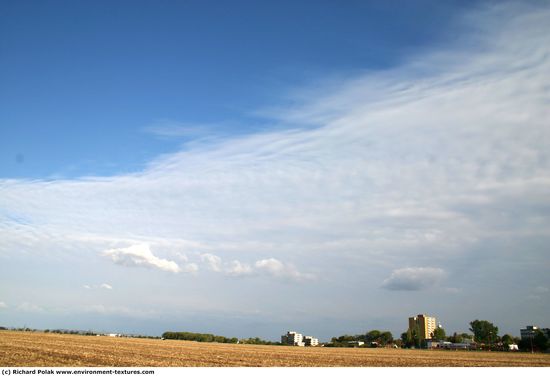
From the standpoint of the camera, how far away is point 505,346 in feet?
569

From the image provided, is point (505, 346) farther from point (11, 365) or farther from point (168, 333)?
point (11, 365)

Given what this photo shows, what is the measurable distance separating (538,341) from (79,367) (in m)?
152

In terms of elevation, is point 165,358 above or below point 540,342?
above

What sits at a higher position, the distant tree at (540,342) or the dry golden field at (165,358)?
the dry golden field at (165,358)

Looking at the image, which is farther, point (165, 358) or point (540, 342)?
point (540, 342)

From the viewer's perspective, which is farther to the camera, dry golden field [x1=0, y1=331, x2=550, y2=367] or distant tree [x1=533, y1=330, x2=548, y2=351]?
distant tree [x1=533, y1=330, x2=548, y2=351]

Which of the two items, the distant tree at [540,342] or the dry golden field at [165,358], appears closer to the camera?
the dry golden field at [165,358]

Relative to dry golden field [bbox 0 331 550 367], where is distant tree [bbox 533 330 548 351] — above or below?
below

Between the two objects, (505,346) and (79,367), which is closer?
(79,367)
